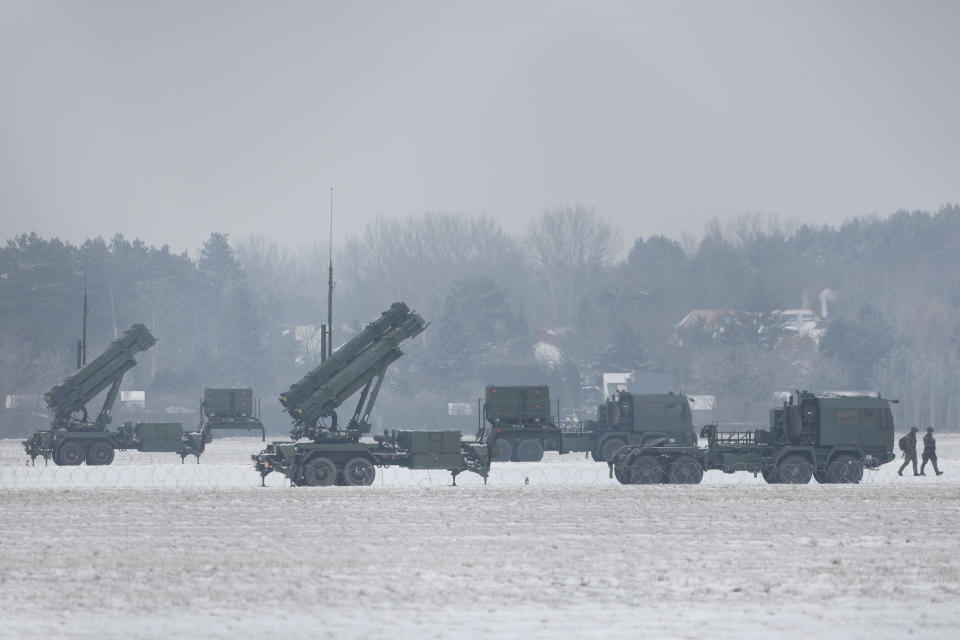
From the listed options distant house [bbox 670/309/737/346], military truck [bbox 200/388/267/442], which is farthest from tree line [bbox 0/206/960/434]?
military truck [bbox 200/388/267/442]

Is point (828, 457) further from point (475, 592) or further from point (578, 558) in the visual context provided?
point (475, 592)

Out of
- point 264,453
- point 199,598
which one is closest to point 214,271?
point 264,453

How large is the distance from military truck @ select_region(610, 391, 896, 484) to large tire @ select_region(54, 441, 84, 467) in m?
21.7

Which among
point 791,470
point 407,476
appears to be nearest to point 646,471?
point 791,470

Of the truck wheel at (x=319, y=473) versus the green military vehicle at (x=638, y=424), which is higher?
the green military vehicle at (x=638, y=424)

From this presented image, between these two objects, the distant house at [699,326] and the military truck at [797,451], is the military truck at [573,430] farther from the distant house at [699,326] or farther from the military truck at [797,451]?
the distant house at [699,326]

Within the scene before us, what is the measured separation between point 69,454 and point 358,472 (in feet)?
58.4

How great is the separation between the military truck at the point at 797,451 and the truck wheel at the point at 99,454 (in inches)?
836

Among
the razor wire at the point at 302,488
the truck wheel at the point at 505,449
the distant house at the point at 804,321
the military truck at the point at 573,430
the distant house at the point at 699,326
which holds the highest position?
the distant house at the point at 804,321

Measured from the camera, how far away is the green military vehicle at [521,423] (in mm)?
52594

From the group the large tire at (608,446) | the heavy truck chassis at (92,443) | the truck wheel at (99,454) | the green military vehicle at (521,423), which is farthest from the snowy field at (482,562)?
the large tire at (608,446)

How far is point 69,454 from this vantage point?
5366cm

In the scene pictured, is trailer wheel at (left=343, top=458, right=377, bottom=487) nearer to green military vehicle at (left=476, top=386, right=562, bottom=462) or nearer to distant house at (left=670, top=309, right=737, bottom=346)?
green military vehicle at (left=476, top=386, right=562, bottom=462)

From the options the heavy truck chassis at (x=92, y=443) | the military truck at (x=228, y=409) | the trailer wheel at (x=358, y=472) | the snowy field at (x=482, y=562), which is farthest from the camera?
the military truck at (x=228, y=409)
